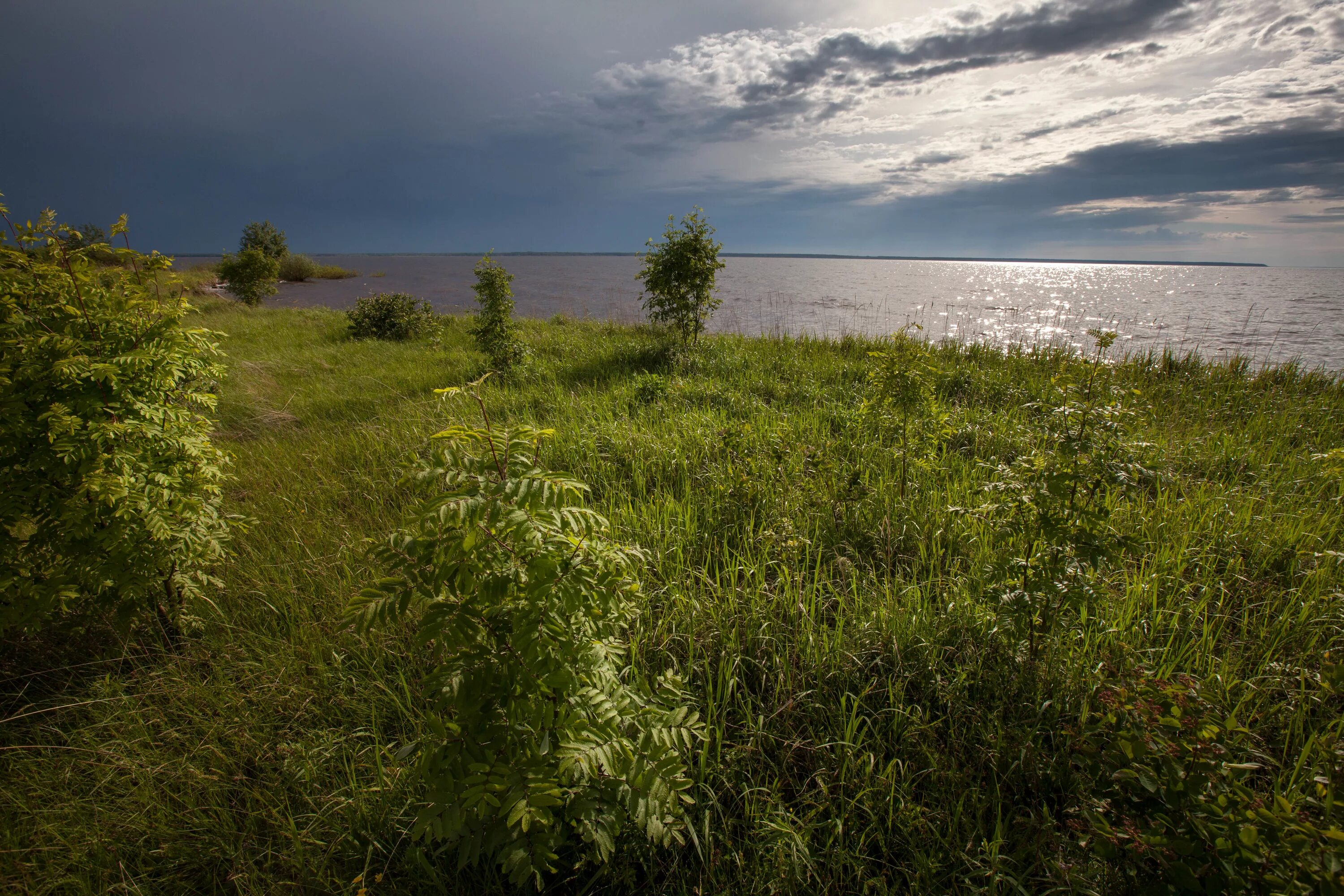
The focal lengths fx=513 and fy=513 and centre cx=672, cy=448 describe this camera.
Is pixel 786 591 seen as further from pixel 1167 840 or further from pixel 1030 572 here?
pixel 1167 840

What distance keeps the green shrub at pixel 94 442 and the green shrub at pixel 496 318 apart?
6.84 m

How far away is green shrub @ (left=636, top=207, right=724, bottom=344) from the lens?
11.1 m

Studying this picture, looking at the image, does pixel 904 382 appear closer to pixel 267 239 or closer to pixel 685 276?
pixel 685 276

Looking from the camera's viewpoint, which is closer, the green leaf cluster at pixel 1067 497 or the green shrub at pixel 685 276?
the green leaf cluster at pixel 1067 497

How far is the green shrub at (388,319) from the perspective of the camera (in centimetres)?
1587

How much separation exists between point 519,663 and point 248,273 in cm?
3236

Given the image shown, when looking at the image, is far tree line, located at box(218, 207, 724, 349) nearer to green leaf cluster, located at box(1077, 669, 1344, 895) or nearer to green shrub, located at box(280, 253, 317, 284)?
green leaf cluster, located at box(1077, 669, 1344, 895)

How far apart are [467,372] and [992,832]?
10117 mm

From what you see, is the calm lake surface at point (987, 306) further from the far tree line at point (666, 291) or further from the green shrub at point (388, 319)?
the green shrub at point (388, 319)

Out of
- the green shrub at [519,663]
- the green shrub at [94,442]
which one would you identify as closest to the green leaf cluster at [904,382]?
the green shrub at [519,663]

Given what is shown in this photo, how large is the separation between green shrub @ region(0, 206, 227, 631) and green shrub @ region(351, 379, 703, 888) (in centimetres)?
230

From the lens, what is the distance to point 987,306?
30641 mm

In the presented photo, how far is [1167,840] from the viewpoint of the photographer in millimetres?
1322

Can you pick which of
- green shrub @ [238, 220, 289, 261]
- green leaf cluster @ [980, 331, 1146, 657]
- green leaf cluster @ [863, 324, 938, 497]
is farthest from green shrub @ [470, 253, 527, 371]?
green shrub @ [238, 220, 289, 261]
